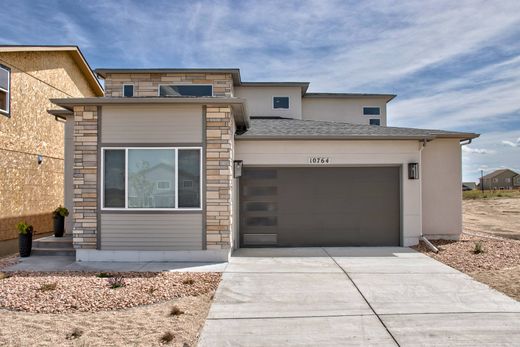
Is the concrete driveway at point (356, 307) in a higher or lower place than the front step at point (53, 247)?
lower

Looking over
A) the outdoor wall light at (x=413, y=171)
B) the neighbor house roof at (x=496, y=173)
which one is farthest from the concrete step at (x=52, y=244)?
the neighbor house roof at (x=496, y=173)

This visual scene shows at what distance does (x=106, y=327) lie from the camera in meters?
4.15

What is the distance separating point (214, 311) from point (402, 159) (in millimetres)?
6998

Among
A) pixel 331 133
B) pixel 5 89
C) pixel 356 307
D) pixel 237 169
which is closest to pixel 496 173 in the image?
pixel 331 133

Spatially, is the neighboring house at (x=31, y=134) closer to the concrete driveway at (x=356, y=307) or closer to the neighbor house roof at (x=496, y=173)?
the concrete driveway at (x=356, y=307)

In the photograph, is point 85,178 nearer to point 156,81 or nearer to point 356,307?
point 156,81

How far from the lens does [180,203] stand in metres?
7.65

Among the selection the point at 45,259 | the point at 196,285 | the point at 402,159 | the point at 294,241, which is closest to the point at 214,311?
the point at 196,285

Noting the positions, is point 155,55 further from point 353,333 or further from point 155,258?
point 353,333

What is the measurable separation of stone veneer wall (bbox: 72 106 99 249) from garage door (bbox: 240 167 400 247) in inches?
147

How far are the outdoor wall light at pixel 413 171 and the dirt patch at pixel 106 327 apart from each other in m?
6.94

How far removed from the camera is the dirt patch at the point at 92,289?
488 cm

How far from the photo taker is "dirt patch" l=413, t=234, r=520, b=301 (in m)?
6.04

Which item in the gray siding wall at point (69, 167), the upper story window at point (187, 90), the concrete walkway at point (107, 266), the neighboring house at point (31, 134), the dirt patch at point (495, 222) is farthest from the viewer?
the dirt patch at point (495, 222)
